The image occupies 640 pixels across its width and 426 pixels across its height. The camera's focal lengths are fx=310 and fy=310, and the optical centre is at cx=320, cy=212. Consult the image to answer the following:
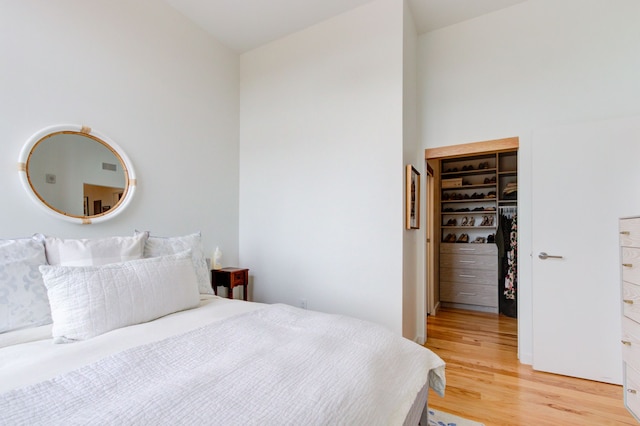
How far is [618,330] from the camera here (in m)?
2.24

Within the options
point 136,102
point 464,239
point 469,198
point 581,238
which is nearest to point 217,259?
point 136,102

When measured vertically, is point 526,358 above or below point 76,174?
below

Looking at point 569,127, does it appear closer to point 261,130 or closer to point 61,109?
point 261,130

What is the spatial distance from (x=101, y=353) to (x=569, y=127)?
3.24 meters

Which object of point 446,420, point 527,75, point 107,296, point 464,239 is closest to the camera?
point 107,296

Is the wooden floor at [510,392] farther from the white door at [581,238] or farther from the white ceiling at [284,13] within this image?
the white ceiling at [284,13]

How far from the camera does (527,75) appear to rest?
2.71m

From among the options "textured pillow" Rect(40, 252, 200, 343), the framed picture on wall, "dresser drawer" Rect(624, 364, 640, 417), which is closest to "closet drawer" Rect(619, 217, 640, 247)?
"dresser drawer" Rect(624, 364, 640, 417)

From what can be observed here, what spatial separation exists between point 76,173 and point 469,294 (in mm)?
4524

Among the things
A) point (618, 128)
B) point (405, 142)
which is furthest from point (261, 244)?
point (618, 128)

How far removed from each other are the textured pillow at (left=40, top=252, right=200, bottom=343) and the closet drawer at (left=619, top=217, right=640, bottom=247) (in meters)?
2.64

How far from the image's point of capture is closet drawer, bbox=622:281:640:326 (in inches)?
71.6

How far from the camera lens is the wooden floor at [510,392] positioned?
185cm

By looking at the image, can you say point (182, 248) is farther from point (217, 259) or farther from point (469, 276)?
point (469, 276)
